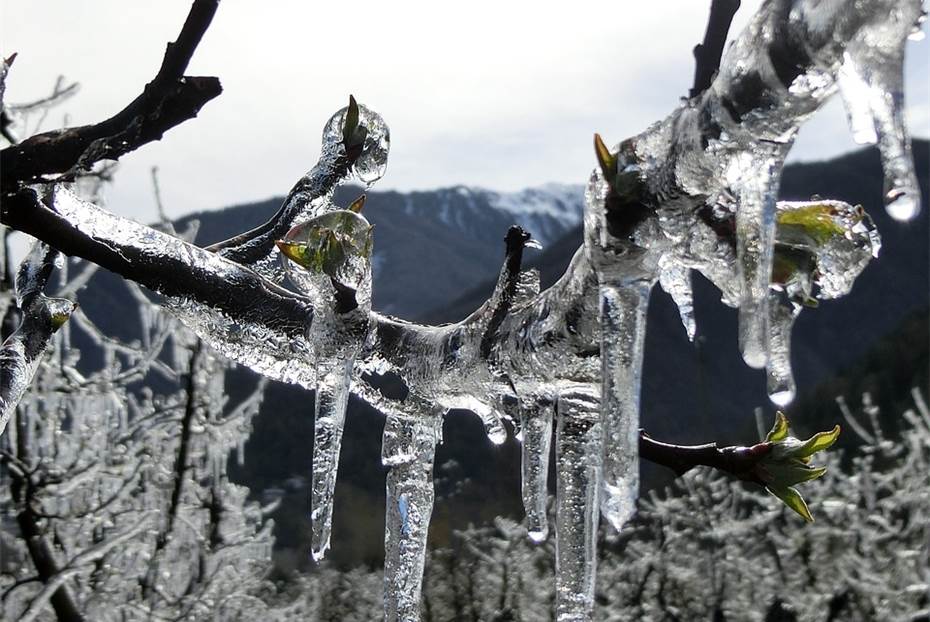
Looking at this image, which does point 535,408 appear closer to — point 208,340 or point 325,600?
point 208,340

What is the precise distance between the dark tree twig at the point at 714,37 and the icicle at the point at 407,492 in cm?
42

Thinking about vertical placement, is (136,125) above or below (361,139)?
below

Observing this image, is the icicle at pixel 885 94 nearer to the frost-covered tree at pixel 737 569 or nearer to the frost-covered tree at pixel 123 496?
the frost-covered tree at pixel 123 496

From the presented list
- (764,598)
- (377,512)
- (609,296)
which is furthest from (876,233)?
(377,512)

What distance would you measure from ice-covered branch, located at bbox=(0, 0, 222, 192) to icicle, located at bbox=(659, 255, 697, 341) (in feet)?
1.31

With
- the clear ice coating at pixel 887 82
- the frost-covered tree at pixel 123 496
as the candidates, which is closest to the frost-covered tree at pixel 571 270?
the clear ice coating at pixel 887 82

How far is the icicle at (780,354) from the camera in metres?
0.70

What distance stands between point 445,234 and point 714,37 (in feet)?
215

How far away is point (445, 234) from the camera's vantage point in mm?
65938

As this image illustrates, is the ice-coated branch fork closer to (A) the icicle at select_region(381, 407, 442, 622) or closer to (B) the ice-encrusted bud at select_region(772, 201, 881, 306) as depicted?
(A) the icicle at select_region(381, 407, 442, 622)

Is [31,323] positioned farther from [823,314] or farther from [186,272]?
[823,314]

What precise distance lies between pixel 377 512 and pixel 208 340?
46.6 ft

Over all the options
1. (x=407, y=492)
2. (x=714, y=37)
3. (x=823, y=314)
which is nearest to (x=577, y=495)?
(x=407, y=492)

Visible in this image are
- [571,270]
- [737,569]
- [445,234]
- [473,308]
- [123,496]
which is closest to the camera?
[571,270]
